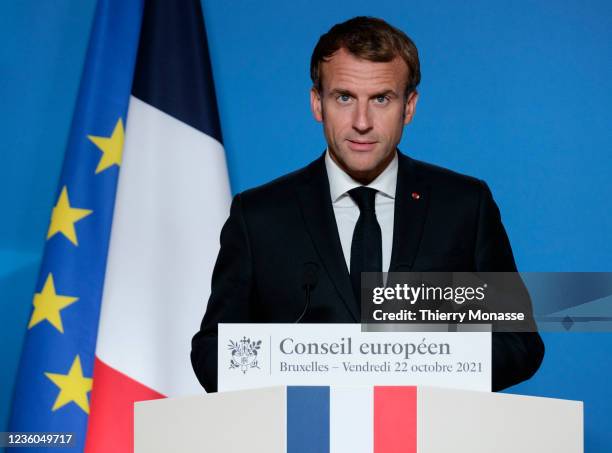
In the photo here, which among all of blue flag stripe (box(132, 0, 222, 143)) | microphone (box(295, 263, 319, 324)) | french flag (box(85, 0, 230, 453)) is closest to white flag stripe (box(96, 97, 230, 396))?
french flag (box(85, 0, 230, 453))

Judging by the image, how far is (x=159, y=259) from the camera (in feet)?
9.71

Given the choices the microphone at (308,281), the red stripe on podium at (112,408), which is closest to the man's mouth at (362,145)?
the microphone at (308,281)

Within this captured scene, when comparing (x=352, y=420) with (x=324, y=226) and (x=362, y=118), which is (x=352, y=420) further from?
(x=362, y=118)

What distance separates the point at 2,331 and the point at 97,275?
1.60 feet

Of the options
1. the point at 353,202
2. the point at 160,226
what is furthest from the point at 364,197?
the point at 160,226

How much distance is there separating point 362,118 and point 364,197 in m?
0.19

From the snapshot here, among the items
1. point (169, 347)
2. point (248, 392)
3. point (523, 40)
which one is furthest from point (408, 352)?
point (523, 40)

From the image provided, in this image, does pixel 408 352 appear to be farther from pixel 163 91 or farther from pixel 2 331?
pixel 2 331

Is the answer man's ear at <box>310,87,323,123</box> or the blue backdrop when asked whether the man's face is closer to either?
man's ear at <box>310,87,323,123</box>

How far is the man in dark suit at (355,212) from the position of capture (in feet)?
6.71

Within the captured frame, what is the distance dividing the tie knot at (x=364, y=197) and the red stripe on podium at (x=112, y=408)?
1.21 meters

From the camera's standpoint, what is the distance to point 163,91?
10.1 feet

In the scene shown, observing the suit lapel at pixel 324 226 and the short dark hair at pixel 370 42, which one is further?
the short dark hair at pixel 370 42

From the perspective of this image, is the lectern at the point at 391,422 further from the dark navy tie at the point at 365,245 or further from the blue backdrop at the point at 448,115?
the blue backdrop at the point at 448,115
